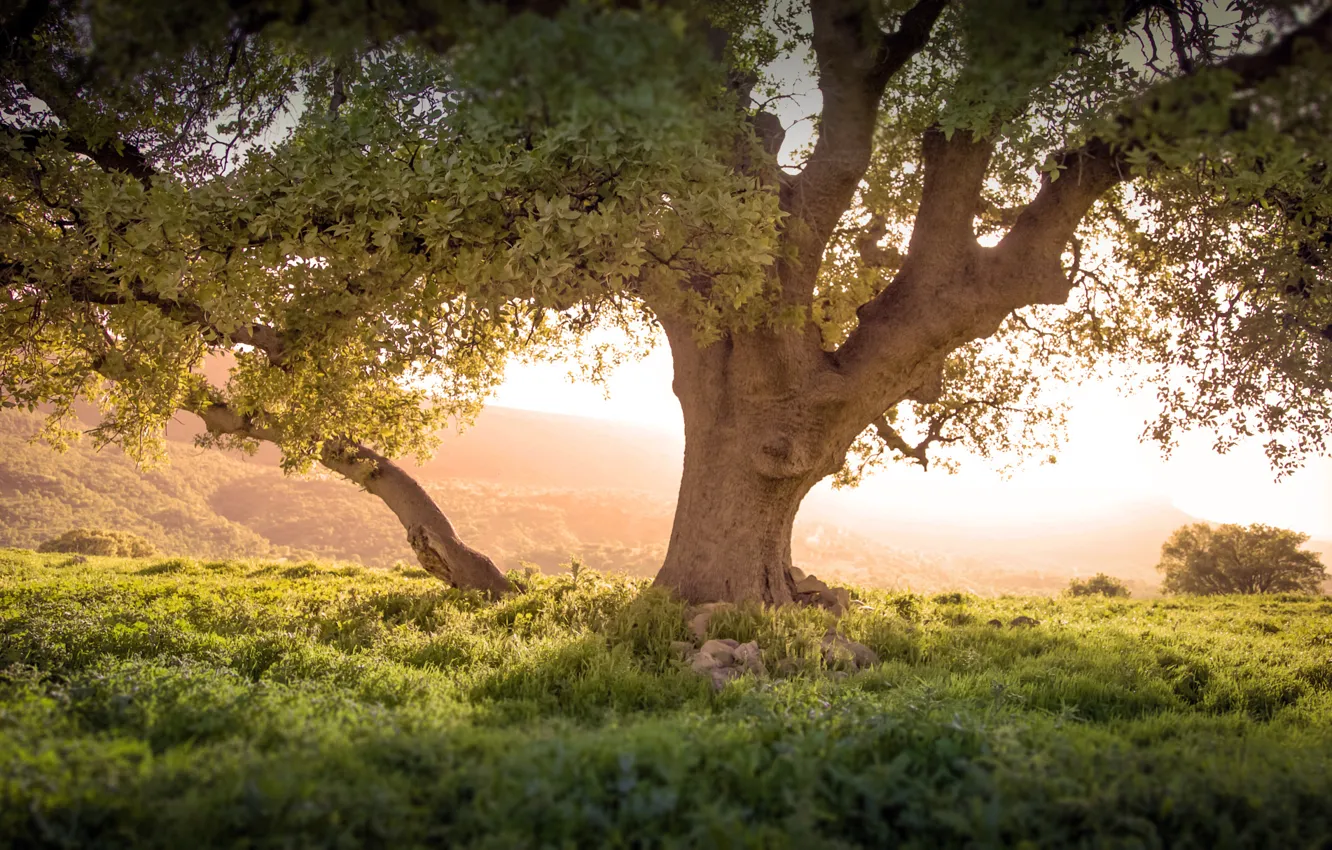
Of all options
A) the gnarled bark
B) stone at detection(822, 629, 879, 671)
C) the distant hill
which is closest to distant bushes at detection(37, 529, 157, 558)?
the distant hill

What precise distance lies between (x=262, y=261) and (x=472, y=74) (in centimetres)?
554

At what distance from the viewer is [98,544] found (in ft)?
85.1

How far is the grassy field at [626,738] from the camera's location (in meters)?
3.72

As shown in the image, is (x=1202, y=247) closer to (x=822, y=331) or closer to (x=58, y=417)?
(x=822, y=331)

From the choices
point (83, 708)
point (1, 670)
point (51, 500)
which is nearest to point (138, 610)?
point (1, 670)

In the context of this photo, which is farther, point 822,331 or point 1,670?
point 822,331

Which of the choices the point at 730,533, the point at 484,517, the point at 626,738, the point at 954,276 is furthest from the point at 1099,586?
the point at 484,517

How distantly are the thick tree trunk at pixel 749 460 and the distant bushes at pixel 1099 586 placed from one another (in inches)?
694

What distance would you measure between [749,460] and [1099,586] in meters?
19.7

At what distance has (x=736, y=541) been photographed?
38.2ft

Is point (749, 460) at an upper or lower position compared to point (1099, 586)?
upper

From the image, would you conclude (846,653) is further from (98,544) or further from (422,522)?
(98,544)

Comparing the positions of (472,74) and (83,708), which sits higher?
(472,74)

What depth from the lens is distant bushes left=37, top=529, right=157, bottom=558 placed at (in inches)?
1018
